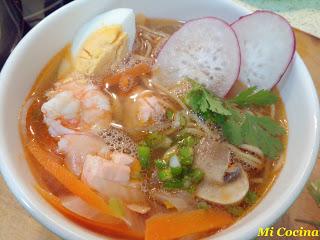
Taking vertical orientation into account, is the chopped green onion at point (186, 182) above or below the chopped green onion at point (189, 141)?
below

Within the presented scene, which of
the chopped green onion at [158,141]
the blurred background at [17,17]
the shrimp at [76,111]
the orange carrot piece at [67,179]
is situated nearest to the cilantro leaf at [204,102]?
the chopped green onion at [158,141]

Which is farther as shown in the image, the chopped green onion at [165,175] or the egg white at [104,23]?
the egg white at [104,23]

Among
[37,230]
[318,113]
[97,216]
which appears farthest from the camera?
[37,230]

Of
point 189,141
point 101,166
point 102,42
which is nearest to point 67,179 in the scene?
point 101,166

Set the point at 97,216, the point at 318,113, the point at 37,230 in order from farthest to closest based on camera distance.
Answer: the point at 37,230
the point at 318,113
the point at 97,216

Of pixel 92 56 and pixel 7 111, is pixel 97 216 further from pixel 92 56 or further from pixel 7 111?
A: pixel 92 56

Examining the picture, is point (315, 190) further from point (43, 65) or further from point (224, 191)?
point (43, 65)

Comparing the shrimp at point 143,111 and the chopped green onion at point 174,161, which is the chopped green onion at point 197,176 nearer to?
the chopped green onion at point 174,161

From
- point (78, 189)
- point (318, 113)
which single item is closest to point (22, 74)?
point (78, 189)
